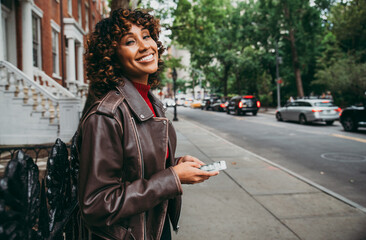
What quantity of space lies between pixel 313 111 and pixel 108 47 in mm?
18769

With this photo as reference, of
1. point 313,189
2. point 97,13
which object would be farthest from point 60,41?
→ point 313,189

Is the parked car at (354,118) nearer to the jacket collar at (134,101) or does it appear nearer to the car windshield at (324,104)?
the car windshield at (324,104)

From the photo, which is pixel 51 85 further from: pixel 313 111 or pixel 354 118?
pixel 313 111

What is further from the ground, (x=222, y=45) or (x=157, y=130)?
(x=222, y=45)

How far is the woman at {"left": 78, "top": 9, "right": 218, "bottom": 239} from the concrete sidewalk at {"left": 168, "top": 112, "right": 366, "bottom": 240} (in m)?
2.44

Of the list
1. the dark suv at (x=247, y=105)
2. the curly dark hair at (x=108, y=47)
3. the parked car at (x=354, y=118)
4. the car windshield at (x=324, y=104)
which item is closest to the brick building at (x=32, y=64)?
the curly dark hair at (x=108, y=47)

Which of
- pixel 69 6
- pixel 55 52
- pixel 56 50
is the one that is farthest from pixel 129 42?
pixel 69 6

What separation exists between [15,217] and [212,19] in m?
21.3

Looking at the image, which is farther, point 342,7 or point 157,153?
point 342,7

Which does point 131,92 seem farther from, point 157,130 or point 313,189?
point 313,189

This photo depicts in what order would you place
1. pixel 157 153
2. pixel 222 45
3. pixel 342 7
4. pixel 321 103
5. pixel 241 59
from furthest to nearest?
pixel 222 45 < pixel 241 59 < pixel 342 7 < pixel 321 103 < pixel 157 153

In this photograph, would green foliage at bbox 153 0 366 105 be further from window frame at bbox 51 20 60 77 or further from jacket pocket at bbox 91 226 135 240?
jacket pocket at bbox 91 226 135 240

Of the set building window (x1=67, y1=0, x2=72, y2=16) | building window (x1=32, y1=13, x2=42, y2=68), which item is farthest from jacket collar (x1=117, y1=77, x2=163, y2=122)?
building window (x1=67, y1=0, x2=72, y2=16)

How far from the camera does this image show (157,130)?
1542 millimetres
